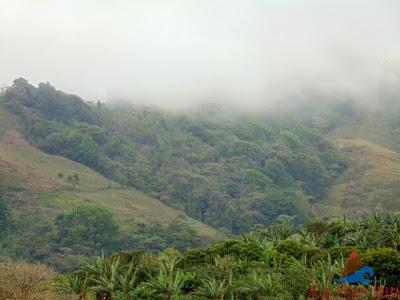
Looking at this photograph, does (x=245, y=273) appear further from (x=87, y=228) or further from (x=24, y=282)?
(x=87, y=228)

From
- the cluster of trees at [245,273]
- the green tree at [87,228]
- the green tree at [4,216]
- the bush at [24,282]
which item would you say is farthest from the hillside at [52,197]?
the bush at [24,282]

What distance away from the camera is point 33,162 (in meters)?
Result: 183

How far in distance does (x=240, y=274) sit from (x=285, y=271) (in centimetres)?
371

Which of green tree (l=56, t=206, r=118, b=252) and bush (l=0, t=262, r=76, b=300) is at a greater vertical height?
bush (l=0, t=262, r=76, b=300)

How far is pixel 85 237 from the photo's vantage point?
138 m

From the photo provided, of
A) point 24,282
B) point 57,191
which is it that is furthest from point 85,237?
point 24,282

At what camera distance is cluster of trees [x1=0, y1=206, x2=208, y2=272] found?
127006 millimetres

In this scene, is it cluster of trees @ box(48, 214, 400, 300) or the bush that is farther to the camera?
cluster of trees @ box(48, 214, 400, 300)

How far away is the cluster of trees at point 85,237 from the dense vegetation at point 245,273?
74419mm

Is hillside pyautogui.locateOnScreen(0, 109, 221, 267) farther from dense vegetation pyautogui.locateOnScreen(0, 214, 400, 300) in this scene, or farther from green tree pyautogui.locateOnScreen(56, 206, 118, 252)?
dense vegetation pyautogui.locateOnScreen(0, 214, 400, 300)

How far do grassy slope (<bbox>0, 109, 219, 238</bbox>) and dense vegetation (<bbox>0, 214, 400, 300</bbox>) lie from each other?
93.9 m

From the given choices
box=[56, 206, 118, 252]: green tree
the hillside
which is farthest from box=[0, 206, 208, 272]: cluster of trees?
the hillside

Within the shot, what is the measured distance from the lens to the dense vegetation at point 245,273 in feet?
131

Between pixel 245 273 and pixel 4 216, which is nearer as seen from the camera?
pixel 245 273
